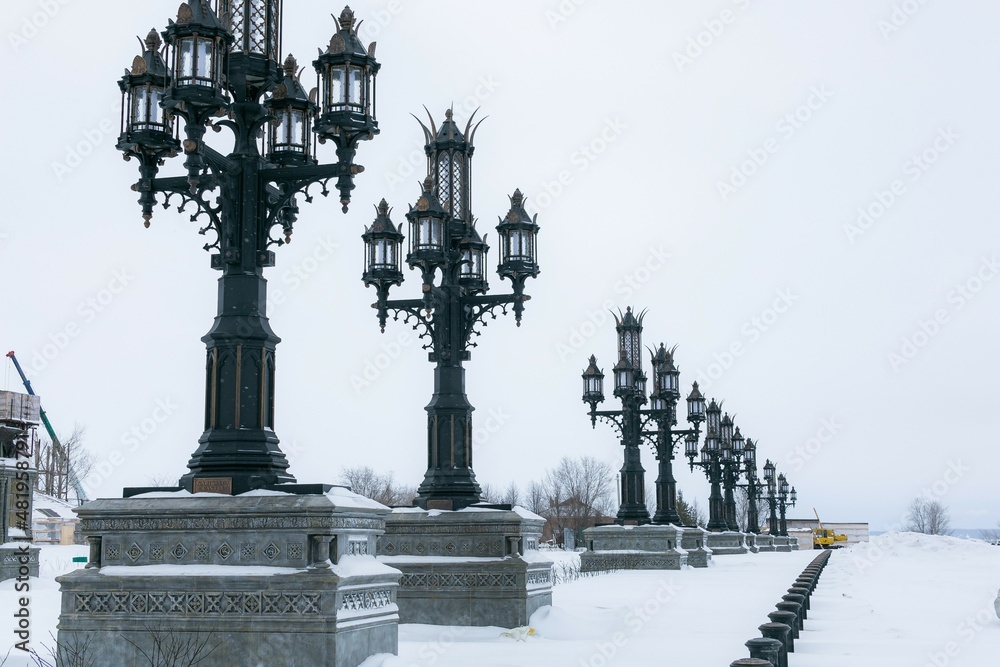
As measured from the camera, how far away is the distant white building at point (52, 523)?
54.8 metres

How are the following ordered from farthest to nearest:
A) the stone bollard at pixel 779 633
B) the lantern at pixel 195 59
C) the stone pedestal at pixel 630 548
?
the stone pedestal at pixel 630 548, the stone bollard at pixel 779 633, the lantern at pixel 195 59

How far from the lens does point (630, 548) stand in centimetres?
3378

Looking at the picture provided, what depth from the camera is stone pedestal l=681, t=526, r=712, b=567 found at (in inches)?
1479

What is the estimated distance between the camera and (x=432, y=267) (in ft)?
54.9

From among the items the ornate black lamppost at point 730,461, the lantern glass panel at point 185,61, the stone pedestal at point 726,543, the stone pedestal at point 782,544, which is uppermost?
the lantern glass panel at point 185,61

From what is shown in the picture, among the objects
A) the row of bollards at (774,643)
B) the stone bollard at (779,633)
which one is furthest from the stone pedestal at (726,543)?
the stone bollard at (779,633)

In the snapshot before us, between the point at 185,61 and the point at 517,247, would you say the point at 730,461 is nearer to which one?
the point at 517,247

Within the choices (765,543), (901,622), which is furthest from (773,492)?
(901,622)

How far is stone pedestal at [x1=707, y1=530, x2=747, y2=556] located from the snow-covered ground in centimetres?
2308

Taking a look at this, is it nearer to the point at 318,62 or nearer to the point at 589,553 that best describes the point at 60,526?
the point at 589,553

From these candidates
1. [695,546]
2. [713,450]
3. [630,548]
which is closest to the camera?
[630,548]

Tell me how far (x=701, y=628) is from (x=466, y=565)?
339 centimetres

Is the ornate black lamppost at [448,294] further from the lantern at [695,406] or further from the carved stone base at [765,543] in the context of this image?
the carved stone base at [765,543]

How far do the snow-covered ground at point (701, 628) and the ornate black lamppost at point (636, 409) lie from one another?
672cm
